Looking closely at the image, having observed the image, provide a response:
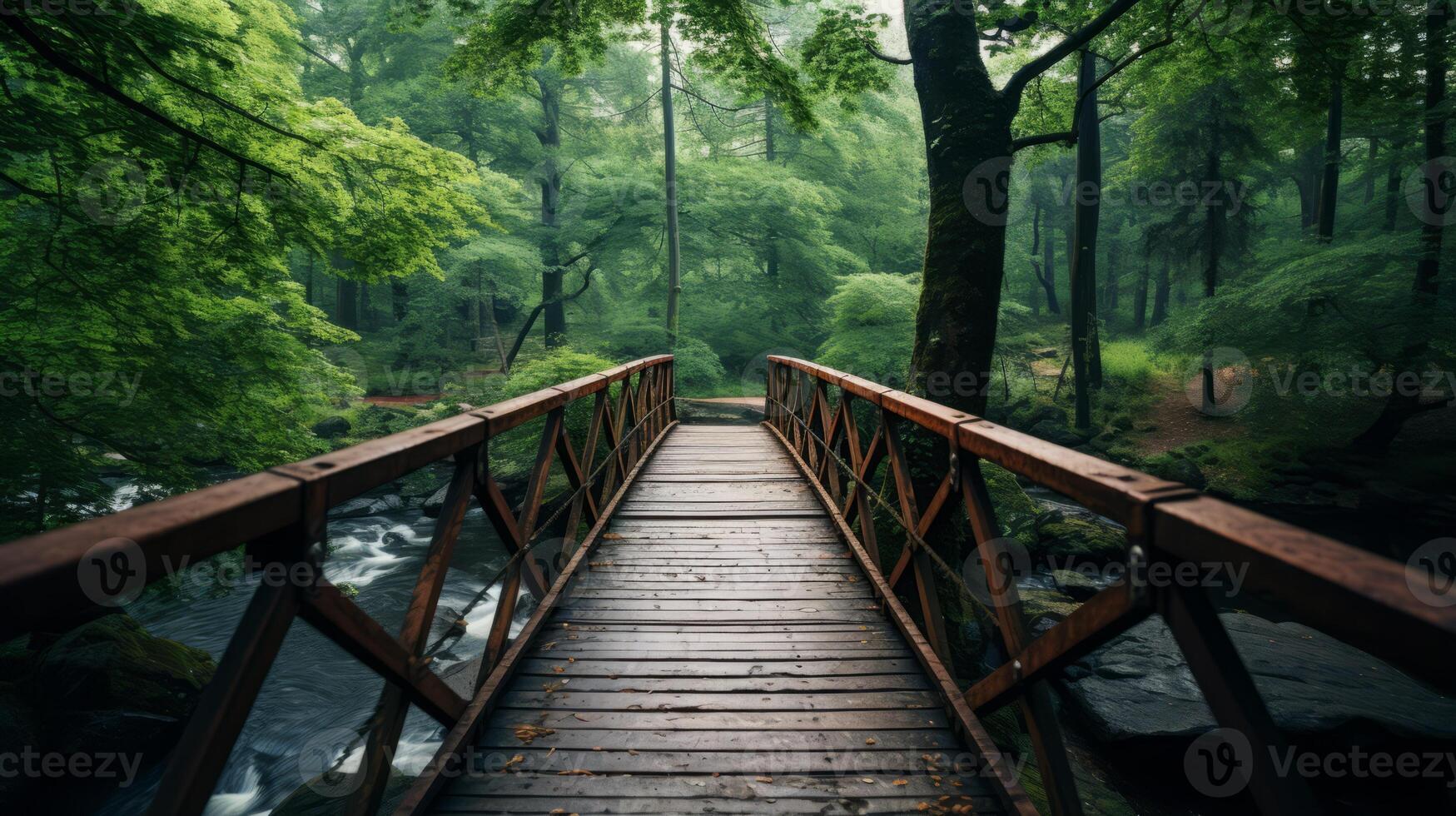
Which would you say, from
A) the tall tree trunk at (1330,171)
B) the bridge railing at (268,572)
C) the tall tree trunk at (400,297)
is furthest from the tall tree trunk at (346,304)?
the tall tree trunk at (1330,171)

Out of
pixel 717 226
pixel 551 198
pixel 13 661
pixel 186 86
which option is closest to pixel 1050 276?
pixel 717 226

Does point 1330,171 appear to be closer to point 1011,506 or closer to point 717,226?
→ point 1011,506

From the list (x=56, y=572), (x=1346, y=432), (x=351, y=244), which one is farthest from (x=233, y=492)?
(x=1346, y=432)

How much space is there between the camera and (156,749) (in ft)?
16.2

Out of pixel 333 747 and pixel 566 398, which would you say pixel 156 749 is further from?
pixel 566 398

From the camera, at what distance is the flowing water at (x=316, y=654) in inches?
208

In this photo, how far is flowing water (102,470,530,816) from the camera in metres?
5.27

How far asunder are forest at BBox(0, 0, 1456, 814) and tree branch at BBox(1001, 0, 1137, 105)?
37 mm

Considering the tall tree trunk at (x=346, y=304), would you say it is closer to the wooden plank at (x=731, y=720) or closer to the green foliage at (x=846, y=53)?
the green foliage at (x=846, y=53)

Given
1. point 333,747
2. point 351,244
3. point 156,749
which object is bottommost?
point 333,747

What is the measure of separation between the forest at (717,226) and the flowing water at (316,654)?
235mm

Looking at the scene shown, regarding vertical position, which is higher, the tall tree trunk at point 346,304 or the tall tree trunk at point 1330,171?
the tall tree trunk at point 1330,171

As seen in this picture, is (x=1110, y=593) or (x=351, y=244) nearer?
(x=1110, y=593)

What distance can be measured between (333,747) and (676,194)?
16016 millimetres
